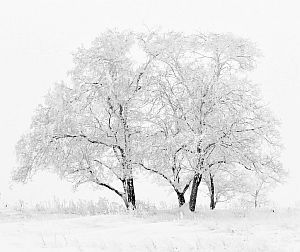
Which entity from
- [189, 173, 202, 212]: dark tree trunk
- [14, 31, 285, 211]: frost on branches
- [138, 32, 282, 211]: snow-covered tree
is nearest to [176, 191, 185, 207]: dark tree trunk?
[14, 31, 285, 211]: frost on branches

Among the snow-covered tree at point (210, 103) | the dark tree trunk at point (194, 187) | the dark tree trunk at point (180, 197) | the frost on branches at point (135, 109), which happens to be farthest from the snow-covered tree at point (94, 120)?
the dark tree trunk at point (194, 187)

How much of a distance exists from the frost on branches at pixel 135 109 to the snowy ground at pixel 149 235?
4.49 m

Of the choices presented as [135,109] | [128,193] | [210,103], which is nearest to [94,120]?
[135,109]

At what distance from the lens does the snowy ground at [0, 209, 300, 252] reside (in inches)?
489

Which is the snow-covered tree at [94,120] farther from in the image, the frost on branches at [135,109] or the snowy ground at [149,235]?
the snowy ground at [149,235]

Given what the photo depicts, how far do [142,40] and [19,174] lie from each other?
29.9 feet

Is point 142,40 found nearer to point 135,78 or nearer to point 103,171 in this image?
point 135,78

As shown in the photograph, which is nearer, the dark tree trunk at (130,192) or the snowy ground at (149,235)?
the snowy ground at (149,235)

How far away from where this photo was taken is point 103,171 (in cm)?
2422

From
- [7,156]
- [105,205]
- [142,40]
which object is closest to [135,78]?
[142,40]

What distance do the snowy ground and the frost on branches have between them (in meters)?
4.49

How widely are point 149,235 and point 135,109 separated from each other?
10681 mm

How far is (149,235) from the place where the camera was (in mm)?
14039

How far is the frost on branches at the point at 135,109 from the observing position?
859 inches
